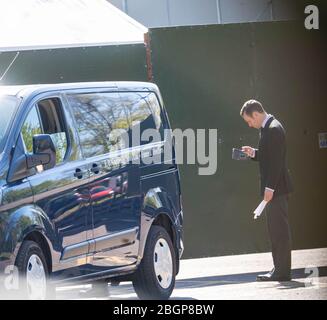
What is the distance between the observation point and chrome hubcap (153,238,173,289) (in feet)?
37.4

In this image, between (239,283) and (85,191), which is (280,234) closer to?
(239,283)

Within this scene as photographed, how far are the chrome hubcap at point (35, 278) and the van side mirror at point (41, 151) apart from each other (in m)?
0.72

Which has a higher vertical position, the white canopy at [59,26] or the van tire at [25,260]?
the white canopy at [59,26]

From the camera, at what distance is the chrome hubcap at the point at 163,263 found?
11398 mm

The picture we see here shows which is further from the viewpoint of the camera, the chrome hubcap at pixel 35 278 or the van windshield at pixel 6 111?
the van windshield at pixel 6 111

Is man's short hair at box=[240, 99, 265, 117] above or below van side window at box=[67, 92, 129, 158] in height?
below

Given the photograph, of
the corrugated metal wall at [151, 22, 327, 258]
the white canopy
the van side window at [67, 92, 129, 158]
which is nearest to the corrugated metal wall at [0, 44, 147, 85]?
the white canopy

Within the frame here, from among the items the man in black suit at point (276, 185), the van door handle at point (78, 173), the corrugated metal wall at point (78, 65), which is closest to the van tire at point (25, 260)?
the van door handle at point (78, 173)

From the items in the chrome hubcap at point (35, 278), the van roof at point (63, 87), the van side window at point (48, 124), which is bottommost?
the chrome hubcap at point (35, 278)

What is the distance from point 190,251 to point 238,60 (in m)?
2.38

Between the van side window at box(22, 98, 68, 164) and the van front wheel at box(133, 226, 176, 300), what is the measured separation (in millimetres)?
1637

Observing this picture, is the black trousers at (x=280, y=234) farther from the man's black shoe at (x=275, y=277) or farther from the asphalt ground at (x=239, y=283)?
the asphalt ground at (x=239, y=283)

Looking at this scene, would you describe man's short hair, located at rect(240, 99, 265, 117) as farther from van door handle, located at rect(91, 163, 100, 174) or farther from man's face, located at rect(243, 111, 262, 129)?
van door handle, located at rect(91, 163, 100, 174)
